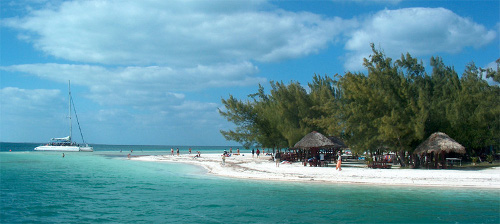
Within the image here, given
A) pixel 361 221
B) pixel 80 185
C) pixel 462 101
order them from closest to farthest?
1. pixel 361 221
2. pixel 80 185
3. pixel 462 101

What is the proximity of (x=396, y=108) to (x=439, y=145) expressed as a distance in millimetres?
3700

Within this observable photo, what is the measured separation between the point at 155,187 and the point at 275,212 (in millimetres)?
9045

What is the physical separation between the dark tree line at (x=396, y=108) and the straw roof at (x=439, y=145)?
63cm

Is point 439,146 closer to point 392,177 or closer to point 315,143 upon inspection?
point 392,177

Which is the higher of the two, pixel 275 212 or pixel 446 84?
pixel 446 84

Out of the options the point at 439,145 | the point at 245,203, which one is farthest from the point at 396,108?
the point at 245,203

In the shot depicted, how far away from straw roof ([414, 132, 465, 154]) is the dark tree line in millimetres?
626

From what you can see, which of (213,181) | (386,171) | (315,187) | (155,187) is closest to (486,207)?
(315,187)

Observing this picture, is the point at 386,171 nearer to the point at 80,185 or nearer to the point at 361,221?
the point at 361,221

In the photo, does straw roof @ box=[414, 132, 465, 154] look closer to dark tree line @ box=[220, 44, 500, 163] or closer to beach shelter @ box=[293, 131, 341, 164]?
dark tree line @ box=[220, 44, 500, 163]

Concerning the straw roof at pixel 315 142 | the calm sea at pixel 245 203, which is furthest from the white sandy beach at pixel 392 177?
the straw roof at pixel 315 142

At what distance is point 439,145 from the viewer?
22234 mm

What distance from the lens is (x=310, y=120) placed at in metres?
34.1

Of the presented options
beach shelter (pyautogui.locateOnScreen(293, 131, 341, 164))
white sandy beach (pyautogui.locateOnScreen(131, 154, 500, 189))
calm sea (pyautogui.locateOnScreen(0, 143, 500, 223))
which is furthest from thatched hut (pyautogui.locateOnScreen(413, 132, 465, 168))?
beach shelter (pyautogui.locateOnScreen(293, 131, 341, 164))
